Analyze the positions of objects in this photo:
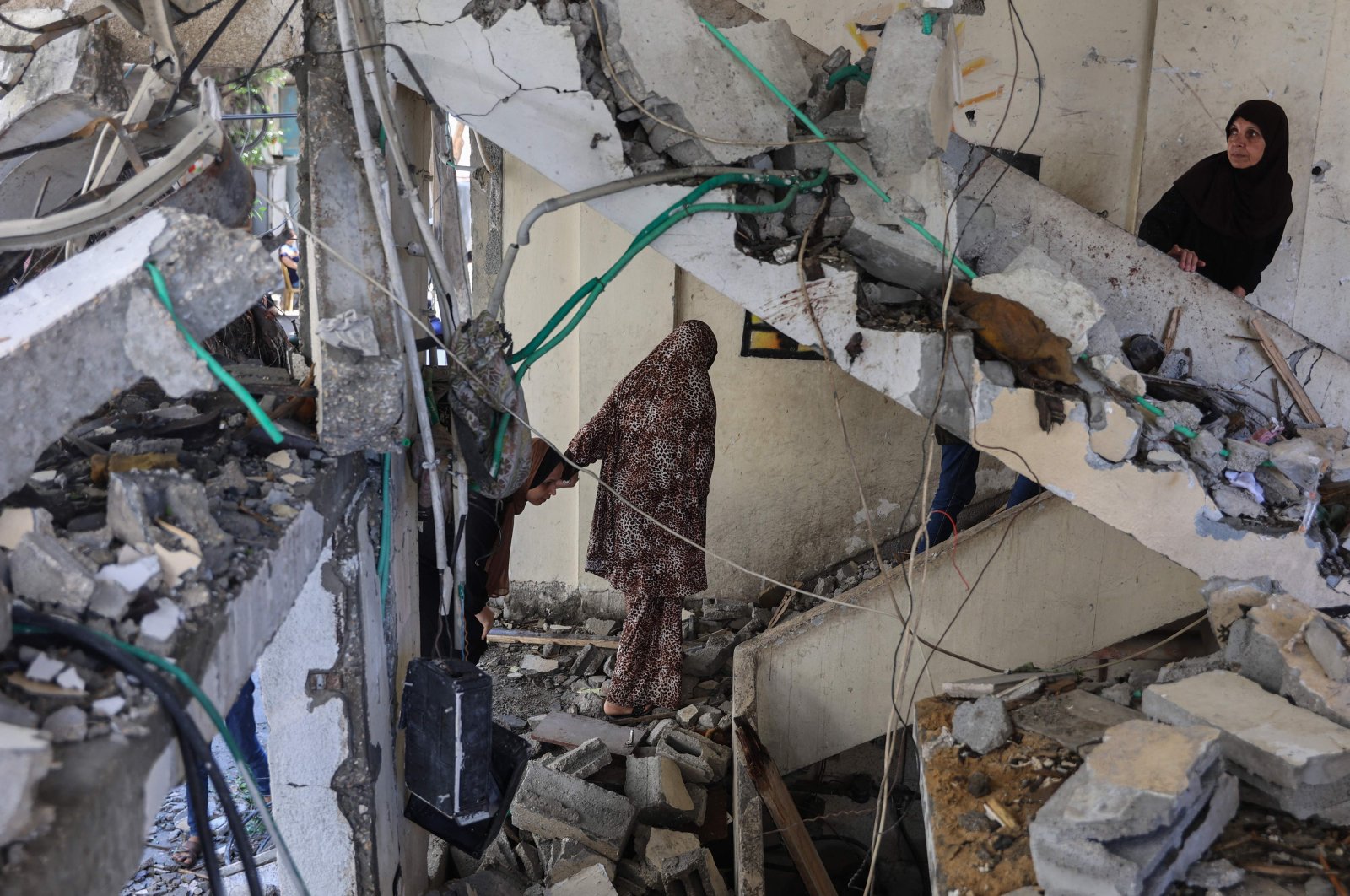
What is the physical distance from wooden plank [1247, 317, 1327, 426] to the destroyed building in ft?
0.06

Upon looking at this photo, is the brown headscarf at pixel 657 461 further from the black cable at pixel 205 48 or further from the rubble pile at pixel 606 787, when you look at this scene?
the black cable at pixel 205 48

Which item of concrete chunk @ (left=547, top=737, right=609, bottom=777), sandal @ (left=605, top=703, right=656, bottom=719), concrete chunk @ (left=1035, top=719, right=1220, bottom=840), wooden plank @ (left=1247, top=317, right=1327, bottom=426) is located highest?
wooden plank @ (left=1247, top=317, right=1327, bottom=426)

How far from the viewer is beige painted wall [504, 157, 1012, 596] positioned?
649 centimetres

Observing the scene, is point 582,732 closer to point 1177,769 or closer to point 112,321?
point 1177,769

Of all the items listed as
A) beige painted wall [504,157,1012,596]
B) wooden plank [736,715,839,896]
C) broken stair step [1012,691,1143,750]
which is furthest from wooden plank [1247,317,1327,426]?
wooden plank [736,715,839,896]

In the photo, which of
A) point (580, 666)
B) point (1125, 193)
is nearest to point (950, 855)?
point (580, 666)

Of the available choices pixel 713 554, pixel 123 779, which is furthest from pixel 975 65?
pixel 123 779

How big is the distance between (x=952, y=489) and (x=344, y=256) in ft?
12.3

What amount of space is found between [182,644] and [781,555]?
211 inches

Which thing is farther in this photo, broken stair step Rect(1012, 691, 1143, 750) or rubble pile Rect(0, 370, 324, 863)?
broken stair step Rect(1012, 691, 1143, 750)

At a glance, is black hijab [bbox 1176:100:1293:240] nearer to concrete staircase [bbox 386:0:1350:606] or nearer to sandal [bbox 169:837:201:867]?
concrete staircase [bbox 386:0:1350:606]

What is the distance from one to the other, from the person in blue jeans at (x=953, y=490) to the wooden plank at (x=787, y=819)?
1.51 metres

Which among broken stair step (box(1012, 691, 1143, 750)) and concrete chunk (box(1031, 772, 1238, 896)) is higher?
concrete chunk (box(1031, 772, 1238, 896))

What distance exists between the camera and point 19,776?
4.23ft
